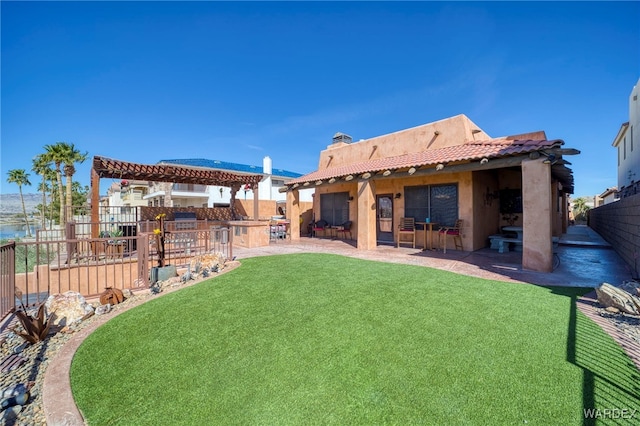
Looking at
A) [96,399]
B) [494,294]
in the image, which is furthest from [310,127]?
[96,399]

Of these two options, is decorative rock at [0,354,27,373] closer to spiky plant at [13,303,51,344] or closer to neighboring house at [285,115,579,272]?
spiky plant at [13,303,51,344]

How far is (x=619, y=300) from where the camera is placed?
4418 mm

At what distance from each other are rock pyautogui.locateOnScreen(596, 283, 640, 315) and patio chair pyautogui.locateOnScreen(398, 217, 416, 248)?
6808mm

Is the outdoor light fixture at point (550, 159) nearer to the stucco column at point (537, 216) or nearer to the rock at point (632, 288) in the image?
the stucco column at point (537, 216)

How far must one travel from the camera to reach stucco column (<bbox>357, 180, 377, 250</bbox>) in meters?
11.2

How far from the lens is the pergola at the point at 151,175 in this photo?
430 inches

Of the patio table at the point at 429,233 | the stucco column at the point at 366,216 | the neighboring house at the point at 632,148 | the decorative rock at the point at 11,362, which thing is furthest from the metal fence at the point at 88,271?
the neighboring house at the point at 632,148

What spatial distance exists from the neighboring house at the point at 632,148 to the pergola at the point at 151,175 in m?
22.2

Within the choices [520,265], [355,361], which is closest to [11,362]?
[355,361]

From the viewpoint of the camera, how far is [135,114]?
21672mm

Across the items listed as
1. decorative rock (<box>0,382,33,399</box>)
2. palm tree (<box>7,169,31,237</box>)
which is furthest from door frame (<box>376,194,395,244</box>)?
palm tree (<box>7,169,31,237</box>)

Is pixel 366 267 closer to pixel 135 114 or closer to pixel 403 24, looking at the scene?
pixel 403 24

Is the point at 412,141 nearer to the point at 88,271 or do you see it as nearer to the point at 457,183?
the point at 457,183

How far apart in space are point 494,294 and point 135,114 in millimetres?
26688
